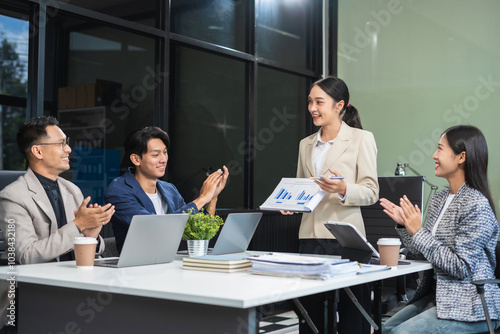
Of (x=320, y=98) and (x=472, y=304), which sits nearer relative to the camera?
(x=472, y=304)

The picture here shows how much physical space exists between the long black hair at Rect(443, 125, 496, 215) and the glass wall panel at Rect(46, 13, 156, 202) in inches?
156

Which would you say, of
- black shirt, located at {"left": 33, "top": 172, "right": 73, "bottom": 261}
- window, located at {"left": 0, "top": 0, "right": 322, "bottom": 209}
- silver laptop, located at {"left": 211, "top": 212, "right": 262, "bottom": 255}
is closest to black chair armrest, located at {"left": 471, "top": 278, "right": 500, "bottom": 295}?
silver laptop, located at {"left": 211, "top": 212, "right": 262, "bottom": 255}

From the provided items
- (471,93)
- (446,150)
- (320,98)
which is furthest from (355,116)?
(471,93)

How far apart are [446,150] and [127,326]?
1.34 metres

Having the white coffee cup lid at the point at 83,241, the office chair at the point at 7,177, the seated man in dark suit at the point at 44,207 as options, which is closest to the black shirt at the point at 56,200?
the seated man in dark suit at the point at 44,207

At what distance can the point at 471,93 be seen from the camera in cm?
535

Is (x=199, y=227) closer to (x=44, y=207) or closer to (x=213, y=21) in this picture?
(x=44, y=207)

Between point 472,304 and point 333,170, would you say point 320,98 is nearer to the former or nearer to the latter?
point 333,170

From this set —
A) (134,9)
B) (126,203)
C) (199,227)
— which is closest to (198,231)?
(199,227)

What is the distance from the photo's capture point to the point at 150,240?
83.2 inches

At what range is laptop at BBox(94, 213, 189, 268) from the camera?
2.01 metres

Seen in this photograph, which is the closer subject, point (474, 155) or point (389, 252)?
point (389, 252)

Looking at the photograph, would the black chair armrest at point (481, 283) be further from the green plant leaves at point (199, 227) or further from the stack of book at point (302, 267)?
the green plant leaves at point (199, 227)

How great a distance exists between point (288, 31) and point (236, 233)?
3.86 meters
